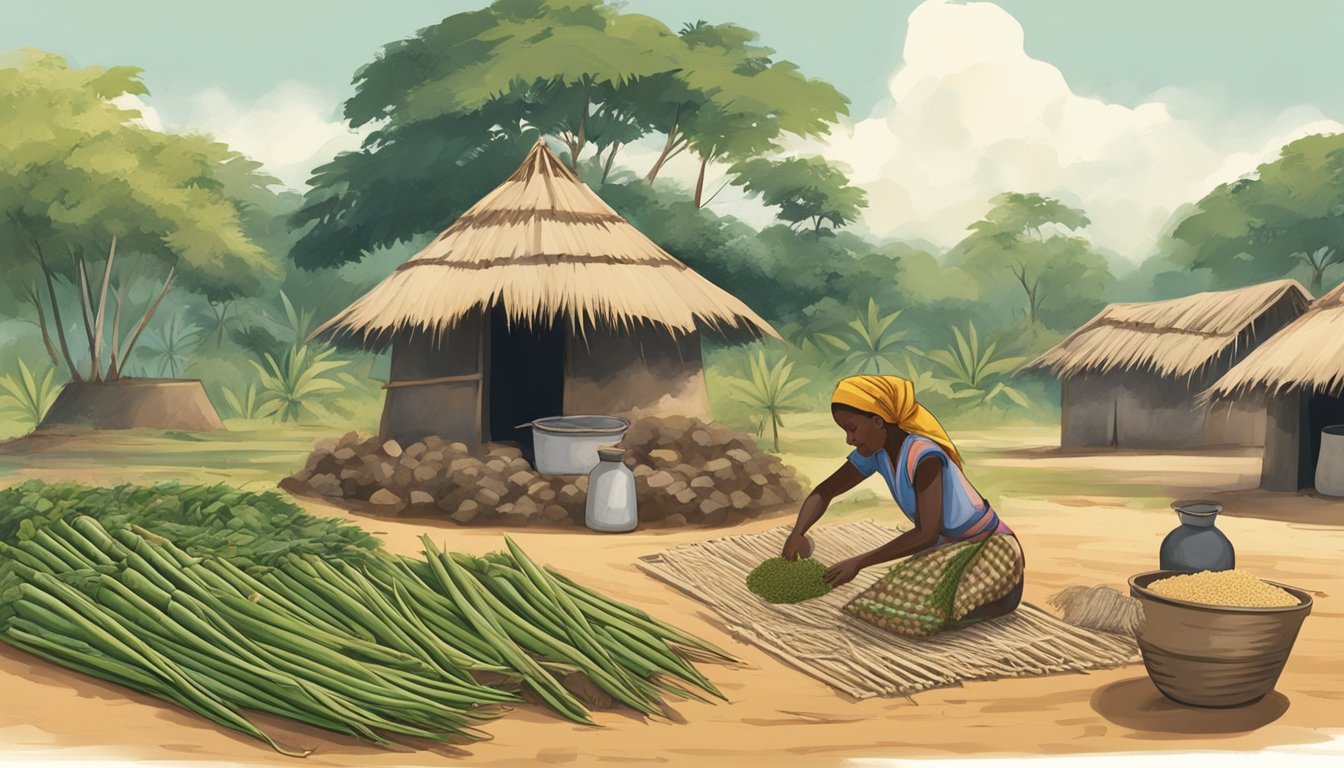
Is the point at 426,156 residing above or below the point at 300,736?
above

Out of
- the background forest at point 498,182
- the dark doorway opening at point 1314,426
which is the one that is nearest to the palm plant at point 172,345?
the background forest at point 498,182

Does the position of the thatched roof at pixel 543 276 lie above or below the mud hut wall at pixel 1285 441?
above

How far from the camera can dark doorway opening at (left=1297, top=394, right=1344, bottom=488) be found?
29.4 feet

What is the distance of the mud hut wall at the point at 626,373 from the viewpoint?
845cm

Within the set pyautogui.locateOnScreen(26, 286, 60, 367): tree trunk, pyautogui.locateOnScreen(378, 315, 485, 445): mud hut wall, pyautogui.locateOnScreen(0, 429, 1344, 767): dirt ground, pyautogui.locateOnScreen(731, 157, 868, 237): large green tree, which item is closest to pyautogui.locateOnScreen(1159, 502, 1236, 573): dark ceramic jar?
pyautogui.locateOnScreen(0, 429, 1344, 767): dirt ground

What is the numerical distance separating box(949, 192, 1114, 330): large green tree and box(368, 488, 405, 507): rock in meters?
19.6

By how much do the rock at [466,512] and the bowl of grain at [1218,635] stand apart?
4.17 metres

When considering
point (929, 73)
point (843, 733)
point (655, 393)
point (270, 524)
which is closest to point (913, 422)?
point (843, 733)

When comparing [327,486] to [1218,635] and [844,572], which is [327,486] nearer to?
[844,572]

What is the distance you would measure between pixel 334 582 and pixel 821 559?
230cm

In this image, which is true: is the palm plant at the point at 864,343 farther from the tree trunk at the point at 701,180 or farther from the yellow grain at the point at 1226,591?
the yellow grain at the point at 1226,591

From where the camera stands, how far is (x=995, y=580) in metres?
4.43

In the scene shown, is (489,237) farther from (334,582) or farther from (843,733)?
(843,733)

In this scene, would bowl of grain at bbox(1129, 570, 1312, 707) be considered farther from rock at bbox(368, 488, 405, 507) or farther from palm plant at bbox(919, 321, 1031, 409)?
palm plant at bbox(919, 321, 1031, 409)
